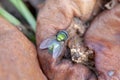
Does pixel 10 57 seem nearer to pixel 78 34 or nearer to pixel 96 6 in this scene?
pixel 78 34

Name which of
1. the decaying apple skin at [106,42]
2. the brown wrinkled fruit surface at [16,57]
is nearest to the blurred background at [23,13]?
the brown wrinkled fruit surface at [16,57]

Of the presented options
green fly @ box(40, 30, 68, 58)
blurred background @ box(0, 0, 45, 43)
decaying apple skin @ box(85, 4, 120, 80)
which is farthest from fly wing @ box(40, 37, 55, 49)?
blurred background @ box(0, 0, 45, 43)

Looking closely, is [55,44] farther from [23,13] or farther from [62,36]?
[23,13]

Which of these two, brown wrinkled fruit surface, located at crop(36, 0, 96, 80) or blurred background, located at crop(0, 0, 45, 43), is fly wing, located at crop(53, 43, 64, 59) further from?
blurred background, located at crop(0, 0, 45, 43)

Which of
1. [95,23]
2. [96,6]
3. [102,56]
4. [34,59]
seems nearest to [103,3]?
[96,6]

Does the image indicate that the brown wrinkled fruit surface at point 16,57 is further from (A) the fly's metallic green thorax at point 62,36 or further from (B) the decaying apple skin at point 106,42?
(B) the decaying apple skin at point 106,42
